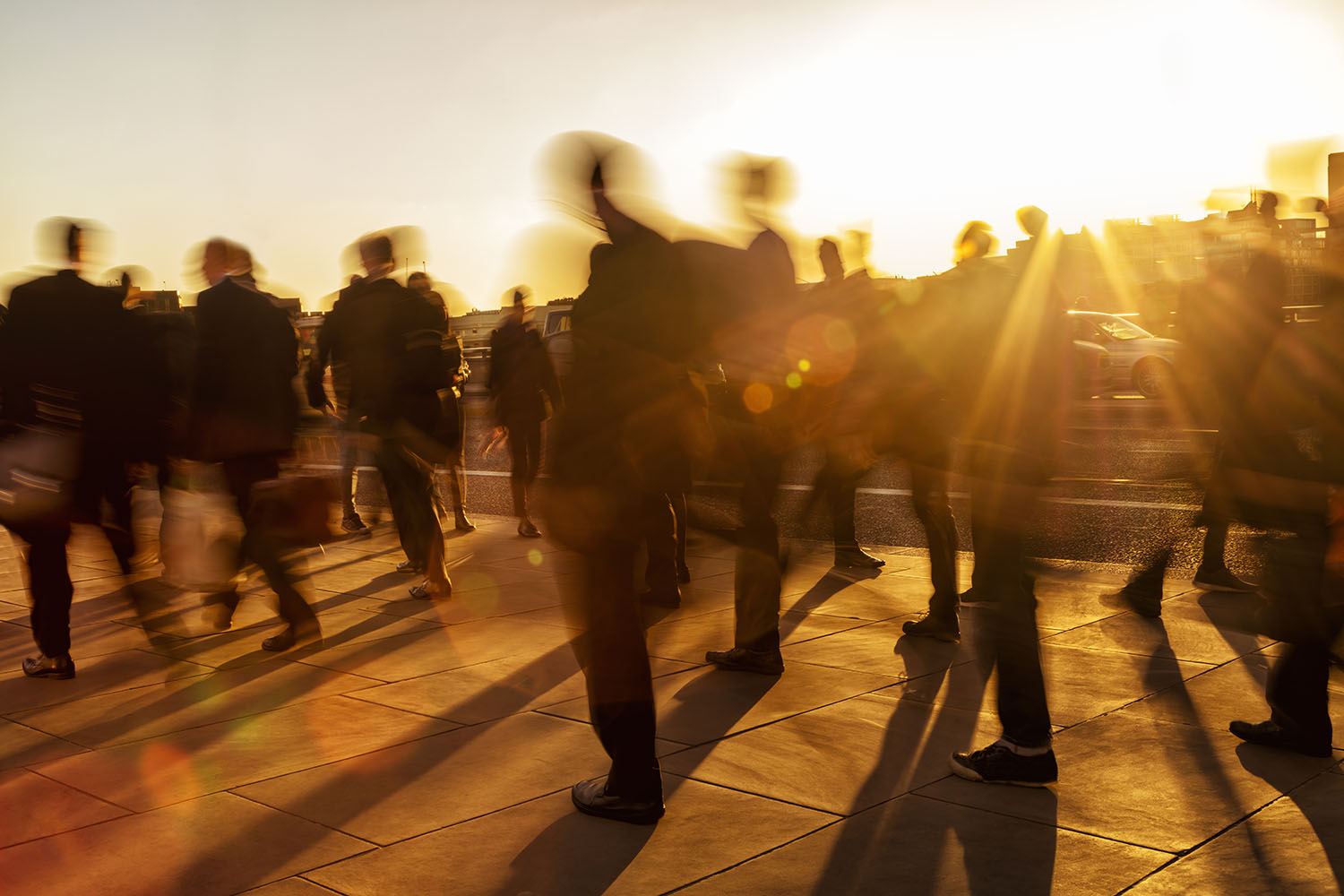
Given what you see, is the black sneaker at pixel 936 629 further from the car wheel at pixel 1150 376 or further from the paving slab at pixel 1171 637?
the car wheel at pixel 1150 376

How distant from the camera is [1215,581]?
6750 millimetres

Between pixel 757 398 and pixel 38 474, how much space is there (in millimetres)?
3020

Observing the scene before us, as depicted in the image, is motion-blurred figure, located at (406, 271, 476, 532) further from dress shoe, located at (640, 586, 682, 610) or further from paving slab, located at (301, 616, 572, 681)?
dress shoe, located at (640, 586, 682, 610)

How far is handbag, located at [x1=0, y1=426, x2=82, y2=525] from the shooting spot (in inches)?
204

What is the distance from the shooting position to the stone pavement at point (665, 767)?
10.5ft

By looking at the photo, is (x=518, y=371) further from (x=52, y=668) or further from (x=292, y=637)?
(x=52, y=668)

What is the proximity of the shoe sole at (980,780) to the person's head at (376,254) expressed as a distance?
166 inches

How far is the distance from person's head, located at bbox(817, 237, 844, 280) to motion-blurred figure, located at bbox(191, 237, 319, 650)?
3.08 metres

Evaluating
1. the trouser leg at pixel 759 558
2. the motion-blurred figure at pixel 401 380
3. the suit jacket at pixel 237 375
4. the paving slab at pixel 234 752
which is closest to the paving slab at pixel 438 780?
the paving slab at pixel 234 752

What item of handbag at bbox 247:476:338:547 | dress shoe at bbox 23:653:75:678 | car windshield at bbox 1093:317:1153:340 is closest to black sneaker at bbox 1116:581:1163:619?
handbag at bbox 247:476:338:547

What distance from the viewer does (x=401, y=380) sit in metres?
6.79

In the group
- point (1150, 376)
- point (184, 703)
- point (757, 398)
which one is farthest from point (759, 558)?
point (1150, 376)

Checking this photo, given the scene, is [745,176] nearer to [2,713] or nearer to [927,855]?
[927,855]

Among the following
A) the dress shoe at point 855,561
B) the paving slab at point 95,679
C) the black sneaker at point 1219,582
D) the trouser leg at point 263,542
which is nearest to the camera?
the paving slab at point 95,679
